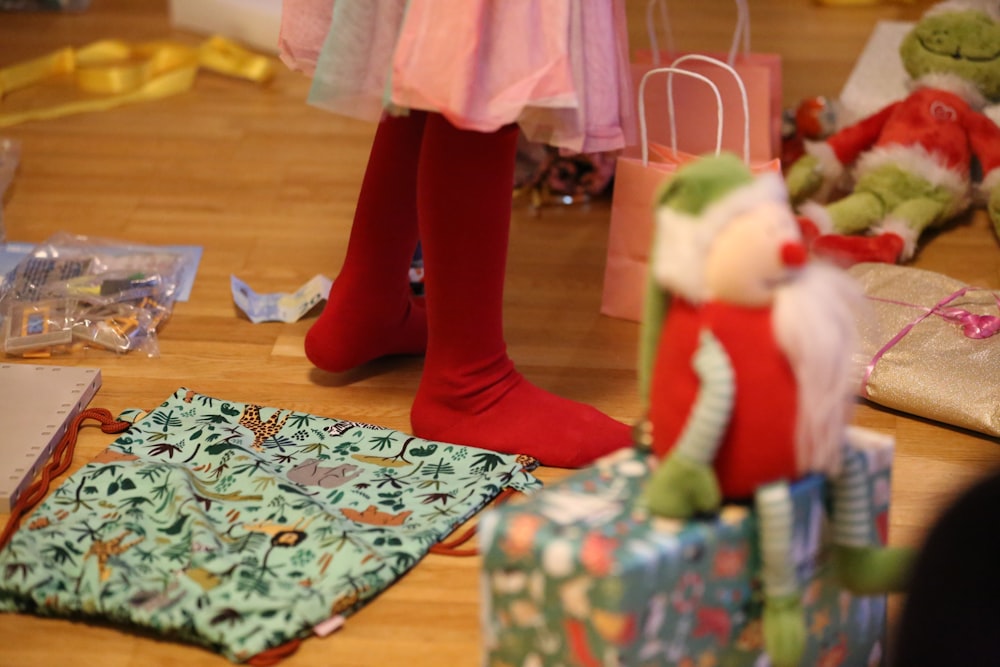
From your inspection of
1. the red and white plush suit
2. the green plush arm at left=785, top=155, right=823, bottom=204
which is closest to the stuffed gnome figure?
the red and white plush suit

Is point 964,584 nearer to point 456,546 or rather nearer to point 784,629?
point 784,629

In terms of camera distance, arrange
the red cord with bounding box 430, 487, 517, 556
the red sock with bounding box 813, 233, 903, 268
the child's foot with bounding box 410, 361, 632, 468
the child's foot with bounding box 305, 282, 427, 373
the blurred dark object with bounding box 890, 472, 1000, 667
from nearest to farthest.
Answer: the blurred dark object with bounding box 890, 472, 1000, 667 → the red cord with bounding box 430, 487, 517, 556 → the child's foot with bounding box 410, 361, 632, 468 → the child's foot with bounding box 305, 282, 427, 373 → the red sock with bounding box 813, 233, 903, 268

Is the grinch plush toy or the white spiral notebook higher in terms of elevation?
the grinch plush toy

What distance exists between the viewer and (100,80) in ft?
7.61

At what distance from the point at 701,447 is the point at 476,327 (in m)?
0.49

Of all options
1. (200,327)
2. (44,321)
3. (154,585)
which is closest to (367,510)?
(154,585)

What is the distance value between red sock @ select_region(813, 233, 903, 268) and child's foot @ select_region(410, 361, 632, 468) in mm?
508

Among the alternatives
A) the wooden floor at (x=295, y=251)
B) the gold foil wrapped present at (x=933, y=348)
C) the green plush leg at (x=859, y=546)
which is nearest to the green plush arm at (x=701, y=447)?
the green plush leg at (x=859, y=546)

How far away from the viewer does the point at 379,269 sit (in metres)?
1.40

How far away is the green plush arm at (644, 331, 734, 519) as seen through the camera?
83cm

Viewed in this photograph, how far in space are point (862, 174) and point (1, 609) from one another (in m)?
1.34

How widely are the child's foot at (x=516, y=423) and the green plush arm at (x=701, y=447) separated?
1.50 feet

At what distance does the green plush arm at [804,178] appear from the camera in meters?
1.83

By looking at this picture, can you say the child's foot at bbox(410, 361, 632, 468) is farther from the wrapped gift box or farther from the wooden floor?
the wrapped gift box
